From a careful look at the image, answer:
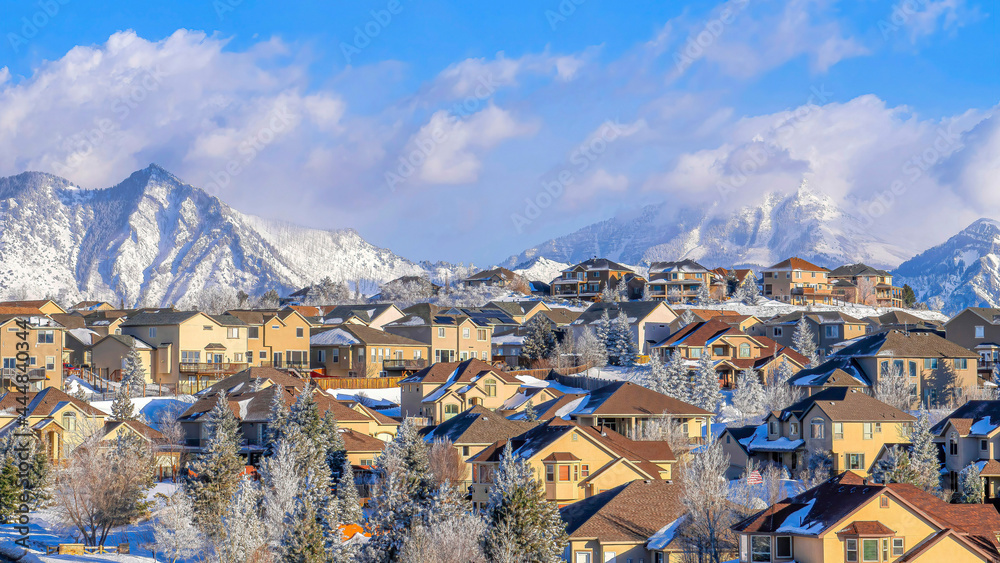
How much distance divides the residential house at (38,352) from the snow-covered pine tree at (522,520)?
54872mm

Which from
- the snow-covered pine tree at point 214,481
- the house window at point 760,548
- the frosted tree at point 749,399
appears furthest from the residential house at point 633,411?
the house window at point 760,548

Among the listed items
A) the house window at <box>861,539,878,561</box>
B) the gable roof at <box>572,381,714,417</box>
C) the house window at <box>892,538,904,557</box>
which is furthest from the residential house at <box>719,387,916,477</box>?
the house window at <box>861,539,878,561</box>

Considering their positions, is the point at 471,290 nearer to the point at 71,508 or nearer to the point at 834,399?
the point at 834,399

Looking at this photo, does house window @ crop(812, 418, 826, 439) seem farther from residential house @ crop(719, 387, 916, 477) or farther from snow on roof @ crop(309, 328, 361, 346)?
snow on roof @ crop(309, 328, 361, 346)

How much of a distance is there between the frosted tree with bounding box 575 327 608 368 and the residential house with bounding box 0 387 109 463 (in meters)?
48.7

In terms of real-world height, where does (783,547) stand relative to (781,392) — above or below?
below

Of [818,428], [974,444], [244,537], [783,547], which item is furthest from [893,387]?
[244,537]

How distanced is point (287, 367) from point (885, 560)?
72773 millimetres

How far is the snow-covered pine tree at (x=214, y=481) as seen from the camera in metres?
62.6

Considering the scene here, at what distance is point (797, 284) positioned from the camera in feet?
610

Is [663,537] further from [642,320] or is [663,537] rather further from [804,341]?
[642,320]

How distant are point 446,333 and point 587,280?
247ft

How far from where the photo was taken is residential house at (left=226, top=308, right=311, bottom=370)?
110562 mm

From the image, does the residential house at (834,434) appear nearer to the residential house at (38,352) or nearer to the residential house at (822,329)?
the residential house at (822,329)
